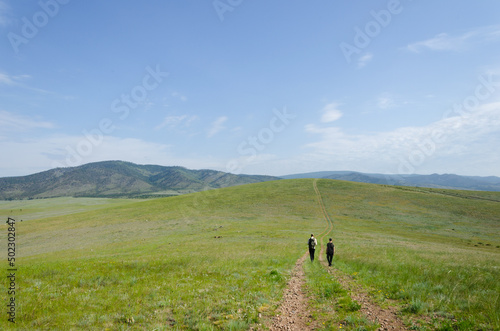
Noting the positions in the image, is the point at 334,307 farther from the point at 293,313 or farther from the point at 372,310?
the point at 293,313

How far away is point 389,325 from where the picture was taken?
8172mm

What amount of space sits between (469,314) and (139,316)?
467 inches

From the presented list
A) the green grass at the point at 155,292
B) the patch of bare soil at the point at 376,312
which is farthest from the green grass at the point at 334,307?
the green grass at the point at 155,292

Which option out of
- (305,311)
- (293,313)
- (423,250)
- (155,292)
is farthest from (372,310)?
(423,250)

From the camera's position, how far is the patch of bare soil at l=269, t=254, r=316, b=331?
870cm

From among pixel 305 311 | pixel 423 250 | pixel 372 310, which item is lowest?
pixel 423 250

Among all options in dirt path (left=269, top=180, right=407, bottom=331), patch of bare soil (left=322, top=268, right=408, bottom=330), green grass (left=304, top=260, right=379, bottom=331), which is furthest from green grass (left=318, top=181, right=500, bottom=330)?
green grass (left=304, top=260, right=379, bottom=331)

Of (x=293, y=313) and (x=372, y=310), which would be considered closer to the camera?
(x=372, y=310)

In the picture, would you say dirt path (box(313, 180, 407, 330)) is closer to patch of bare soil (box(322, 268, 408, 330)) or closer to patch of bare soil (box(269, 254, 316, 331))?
patch of bare soil (box(322, 268, 408, 330))

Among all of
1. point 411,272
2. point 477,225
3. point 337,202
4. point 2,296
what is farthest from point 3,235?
point 477,225

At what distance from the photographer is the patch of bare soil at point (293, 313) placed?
8.70 meters

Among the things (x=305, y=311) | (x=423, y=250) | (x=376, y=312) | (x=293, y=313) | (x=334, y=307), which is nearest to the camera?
(x=376, y=312)

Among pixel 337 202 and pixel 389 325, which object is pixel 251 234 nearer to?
→ pixel 389 325

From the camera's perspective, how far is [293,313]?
990cm
